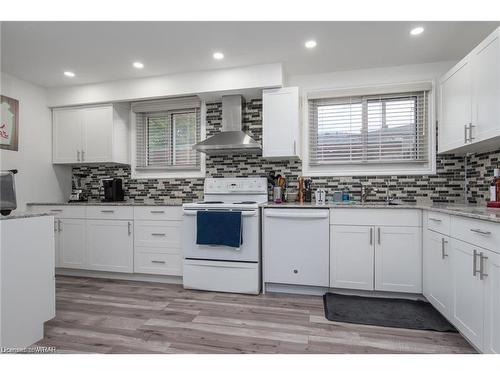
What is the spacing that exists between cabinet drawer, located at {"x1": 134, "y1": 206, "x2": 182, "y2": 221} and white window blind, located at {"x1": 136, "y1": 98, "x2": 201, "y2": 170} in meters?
0.76

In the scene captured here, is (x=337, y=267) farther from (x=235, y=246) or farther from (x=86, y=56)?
(x=86, y=56)

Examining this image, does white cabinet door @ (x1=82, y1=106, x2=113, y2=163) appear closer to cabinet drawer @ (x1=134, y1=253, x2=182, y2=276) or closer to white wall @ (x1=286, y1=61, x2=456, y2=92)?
cabinet drawer @ (x1=134, y1=253, x2=182, y2=276)

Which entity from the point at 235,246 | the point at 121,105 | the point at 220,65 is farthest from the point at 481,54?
A: the point at 121,105

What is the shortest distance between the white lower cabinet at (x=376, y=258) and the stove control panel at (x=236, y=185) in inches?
37.5

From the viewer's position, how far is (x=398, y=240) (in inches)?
94.3

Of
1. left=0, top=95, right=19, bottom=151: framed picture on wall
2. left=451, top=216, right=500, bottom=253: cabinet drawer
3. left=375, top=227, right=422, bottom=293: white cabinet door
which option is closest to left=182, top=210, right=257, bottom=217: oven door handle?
left=375, top=227, right=422, bottom=293: white cabinet door

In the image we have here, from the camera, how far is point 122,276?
3.14 metres

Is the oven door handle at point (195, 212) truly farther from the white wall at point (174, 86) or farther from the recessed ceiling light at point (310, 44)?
the recessed ceiling light at point (310, 44)

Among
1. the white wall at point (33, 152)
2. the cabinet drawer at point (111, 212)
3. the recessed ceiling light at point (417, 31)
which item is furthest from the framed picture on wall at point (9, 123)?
the recessed ceiling light at point (417, 31)

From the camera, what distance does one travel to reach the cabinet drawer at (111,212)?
3.06m

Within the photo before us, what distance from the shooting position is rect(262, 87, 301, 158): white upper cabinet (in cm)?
292

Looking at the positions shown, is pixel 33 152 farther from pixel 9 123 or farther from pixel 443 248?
pixel 443 248

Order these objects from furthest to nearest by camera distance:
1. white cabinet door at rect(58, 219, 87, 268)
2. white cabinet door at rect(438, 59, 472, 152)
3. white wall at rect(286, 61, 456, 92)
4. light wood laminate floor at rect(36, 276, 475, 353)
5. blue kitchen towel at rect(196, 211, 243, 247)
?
white cabinet door at rect(58, 219, 87, 268) → white wall at rect(286, 61, 456, 92) → blue kitchen towel at rect(196, 211, 243, 247) → white cabinet door at rect(438, 59, 472, 152) → light wood laminate floor at rect(36, 276, 475, 353)

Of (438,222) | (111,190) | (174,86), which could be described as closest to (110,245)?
(111,190)
